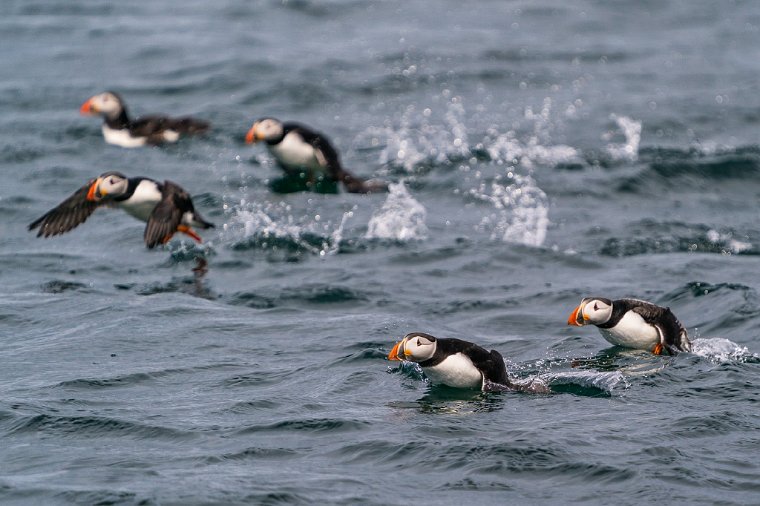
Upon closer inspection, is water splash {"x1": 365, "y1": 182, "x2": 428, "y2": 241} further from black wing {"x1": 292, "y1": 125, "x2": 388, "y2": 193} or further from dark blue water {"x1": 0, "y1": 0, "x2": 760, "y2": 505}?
black wing {"x1": 292, "y1": 125, "x2": 388, "y2": 193}

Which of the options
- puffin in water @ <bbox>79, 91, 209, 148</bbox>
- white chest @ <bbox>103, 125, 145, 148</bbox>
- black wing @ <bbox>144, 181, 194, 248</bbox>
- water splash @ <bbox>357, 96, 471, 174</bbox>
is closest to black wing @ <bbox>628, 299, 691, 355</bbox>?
black wing @ <bbox>144, 181, 194, 248</bbox>

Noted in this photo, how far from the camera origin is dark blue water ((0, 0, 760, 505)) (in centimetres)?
Result: 778

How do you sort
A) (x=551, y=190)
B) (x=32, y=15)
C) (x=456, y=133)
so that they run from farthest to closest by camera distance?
(x=32, y=15), (x=456, y=133), (x=551, y=190)

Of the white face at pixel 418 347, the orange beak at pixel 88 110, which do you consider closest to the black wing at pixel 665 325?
the white face at pixel 418 347

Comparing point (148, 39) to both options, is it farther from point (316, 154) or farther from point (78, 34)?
point (316, 154)

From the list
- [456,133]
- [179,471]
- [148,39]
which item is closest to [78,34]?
[148,39]

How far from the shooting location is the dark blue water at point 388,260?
25.5 feet

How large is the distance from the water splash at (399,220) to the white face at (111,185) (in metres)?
2.68

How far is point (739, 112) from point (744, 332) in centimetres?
918

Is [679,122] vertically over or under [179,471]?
over

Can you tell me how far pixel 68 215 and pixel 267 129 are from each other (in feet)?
11.0

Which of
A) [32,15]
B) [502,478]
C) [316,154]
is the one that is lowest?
[502,478]

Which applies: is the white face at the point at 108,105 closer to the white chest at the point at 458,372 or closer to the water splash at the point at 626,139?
the water splash at the point at 626,139

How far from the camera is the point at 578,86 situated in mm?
20562
